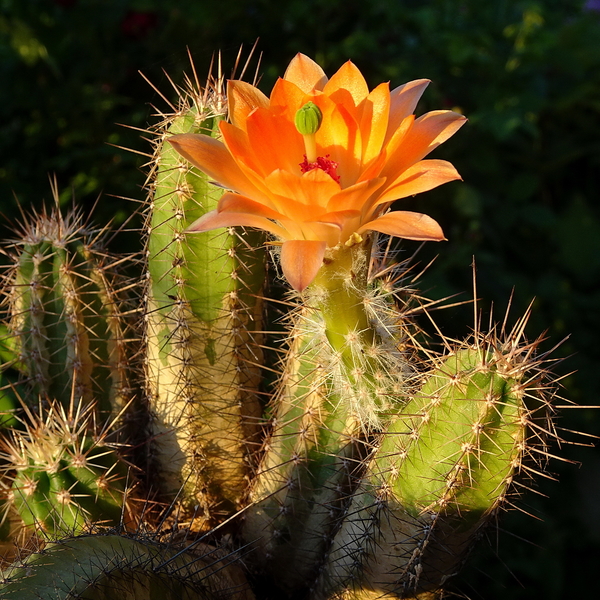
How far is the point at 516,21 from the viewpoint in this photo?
2535 millimetres

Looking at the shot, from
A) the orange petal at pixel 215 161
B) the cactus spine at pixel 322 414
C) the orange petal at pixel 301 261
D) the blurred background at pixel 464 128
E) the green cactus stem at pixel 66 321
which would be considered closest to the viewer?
the orange petal at pixel 301 261

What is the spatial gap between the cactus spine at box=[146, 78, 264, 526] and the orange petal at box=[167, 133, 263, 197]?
0.53 feet

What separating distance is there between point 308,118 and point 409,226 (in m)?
0.15

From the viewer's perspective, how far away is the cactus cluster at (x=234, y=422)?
0.77m

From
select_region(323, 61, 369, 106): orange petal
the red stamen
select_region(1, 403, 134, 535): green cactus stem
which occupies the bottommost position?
select_region(1, 403, 134, 535): green cactus stem

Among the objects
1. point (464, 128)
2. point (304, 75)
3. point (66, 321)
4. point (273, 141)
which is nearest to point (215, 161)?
point (273, 141)

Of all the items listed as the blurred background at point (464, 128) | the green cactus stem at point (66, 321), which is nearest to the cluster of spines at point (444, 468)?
the green cactus stem at point (66, 321)

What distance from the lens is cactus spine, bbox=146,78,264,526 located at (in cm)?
97

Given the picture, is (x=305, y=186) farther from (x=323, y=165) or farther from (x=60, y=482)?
(x=60, y=482)

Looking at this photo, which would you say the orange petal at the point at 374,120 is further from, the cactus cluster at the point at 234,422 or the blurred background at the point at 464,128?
the blurred background at the point at 464,128

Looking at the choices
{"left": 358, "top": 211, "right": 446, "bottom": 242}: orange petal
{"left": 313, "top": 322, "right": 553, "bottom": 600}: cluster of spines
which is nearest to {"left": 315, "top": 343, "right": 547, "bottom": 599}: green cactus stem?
{"left": 313, "top": 322, "right": 553, "bottom": 600}: cluster of spines

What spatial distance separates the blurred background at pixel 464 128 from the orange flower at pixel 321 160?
89 centimetres

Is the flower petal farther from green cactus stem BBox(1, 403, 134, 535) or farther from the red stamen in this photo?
green cactus stem BBox(1, 403, 134, 535)

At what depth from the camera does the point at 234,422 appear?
3.43 ft
